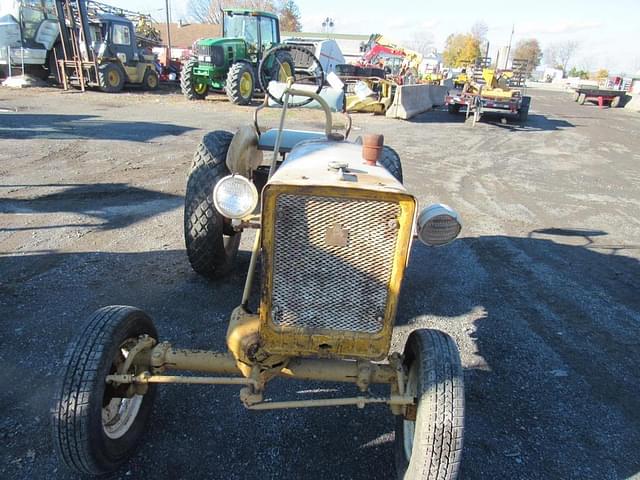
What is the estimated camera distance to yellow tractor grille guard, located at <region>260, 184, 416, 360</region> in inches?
76.6

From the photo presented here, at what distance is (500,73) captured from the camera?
19.0 metres

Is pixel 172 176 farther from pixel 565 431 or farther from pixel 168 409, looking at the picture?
pixel 565 431

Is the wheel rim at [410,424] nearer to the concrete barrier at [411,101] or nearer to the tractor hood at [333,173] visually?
the tractor hood at [333,173]

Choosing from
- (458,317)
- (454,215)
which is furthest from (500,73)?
(454,215)

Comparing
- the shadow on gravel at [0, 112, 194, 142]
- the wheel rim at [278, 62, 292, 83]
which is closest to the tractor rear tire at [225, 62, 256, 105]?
the shadow on gravel at [0, 112, 194, 142]

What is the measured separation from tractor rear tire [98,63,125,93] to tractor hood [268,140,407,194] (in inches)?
659

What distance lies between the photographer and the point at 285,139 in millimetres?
4047

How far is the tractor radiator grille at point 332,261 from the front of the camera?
1955 mm

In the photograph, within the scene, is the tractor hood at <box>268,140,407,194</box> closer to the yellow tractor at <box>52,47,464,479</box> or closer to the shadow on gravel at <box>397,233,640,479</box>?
the yellow tractor at <box>52,47,464,479</box>

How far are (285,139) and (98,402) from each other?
264 centimetres

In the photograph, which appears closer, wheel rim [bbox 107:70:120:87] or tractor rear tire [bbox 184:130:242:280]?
tractor rear tire [bbox 184:130:242:280]

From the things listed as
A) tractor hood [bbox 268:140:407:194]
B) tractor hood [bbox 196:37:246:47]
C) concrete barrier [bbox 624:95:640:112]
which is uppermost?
tractor hood [bbox 196:37:246:47]

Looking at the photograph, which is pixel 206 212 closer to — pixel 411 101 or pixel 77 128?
pixel 77 128

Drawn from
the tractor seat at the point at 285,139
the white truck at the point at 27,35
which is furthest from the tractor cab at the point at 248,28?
the tractor seat at the point at 285,139
